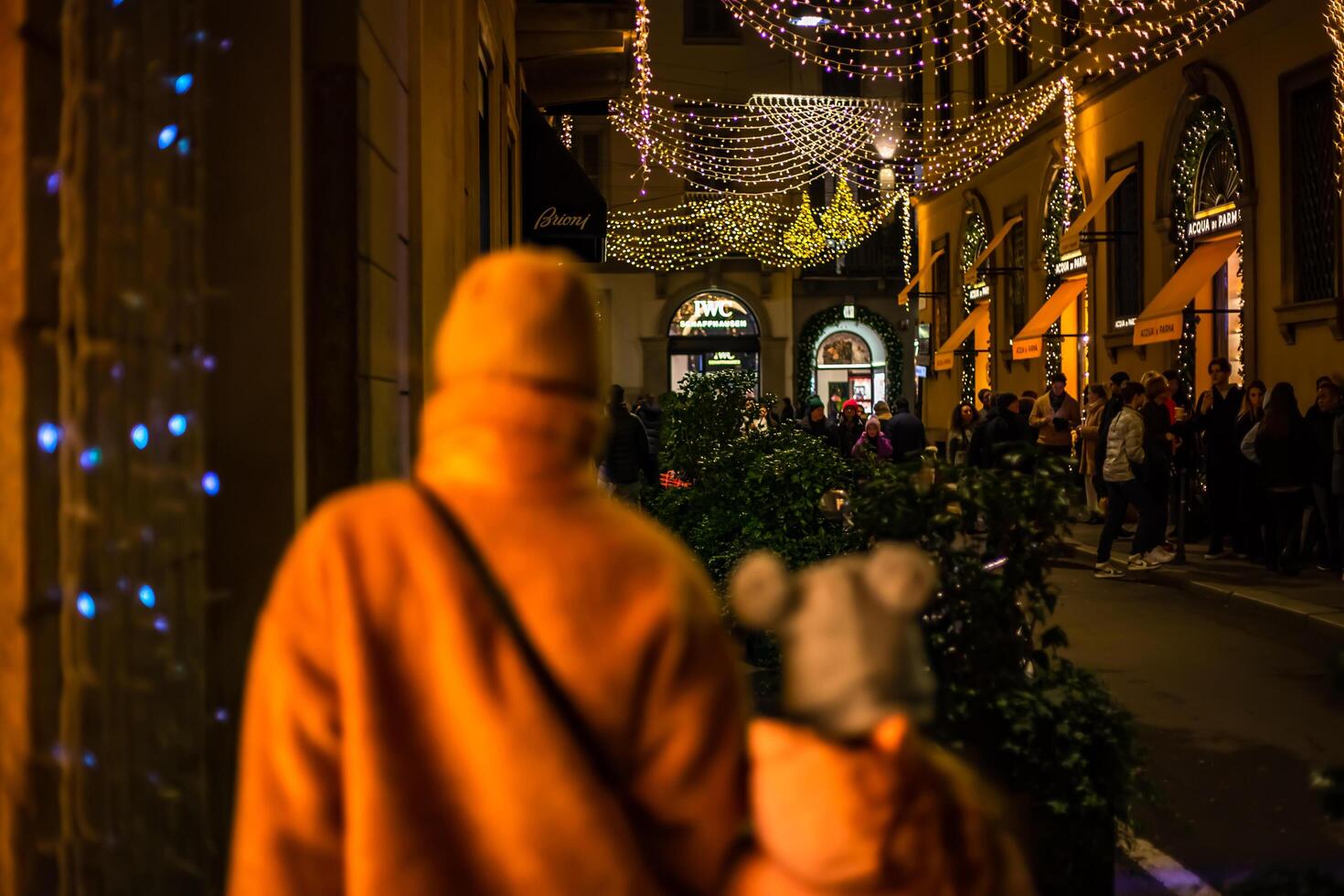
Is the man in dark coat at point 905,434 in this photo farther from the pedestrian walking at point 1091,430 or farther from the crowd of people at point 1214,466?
the pedestrian walking at point 1091,430

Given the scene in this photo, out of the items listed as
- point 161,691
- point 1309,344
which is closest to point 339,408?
point 161,691

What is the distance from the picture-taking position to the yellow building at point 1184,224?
50.7 ft

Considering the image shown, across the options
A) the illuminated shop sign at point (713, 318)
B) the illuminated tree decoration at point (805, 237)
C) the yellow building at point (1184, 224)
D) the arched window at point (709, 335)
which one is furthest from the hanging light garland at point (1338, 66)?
the illuminated shop sign at point (713, 318)

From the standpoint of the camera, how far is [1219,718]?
7430mm

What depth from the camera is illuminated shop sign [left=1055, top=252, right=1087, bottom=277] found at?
77.0 feet

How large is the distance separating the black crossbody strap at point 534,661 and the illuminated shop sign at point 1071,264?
22485mm

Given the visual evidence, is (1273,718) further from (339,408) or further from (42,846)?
(42,846)

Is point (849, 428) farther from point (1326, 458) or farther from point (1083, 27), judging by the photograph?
point (1326, 458)

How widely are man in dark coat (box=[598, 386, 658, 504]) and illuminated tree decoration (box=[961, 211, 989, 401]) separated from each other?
18.1 meters

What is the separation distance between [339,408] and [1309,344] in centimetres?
1358

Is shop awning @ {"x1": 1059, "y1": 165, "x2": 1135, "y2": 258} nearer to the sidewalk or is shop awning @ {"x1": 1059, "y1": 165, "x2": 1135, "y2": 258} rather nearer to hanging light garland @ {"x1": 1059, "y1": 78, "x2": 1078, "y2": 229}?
hanging light garland @ {"x1": 1059, "y1": 78, "x2": 1078, "y2": 229}

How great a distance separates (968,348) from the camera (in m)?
31.2

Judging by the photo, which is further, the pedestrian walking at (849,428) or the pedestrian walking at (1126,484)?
the pedestrian walking at (849,428)

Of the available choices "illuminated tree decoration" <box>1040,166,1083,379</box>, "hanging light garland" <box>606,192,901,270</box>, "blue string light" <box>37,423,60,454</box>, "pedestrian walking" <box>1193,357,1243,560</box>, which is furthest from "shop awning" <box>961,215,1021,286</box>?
"blue string light" <box>37,423,60,454</box>
